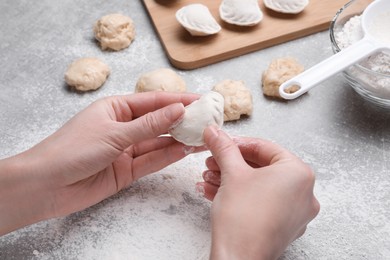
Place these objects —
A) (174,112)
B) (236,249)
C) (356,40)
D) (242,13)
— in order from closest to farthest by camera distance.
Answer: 1. (236,249)
2. (174,112)
3. (356,40)
4. (242,13)

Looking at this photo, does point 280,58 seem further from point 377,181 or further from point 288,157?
point 288,157

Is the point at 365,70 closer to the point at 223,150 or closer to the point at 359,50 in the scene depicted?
the point at 359,50

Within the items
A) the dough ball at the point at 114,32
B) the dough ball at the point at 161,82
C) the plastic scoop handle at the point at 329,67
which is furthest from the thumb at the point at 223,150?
the dough ball at the point at 114,32

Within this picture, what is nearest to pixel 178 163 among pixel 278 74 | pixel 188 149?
pixel 188 149

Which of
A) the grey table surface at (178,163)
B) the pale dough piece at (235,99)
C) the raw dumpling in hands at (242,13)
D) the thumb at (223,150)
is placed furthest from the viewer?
the raw dumpling in hands at (242,13)

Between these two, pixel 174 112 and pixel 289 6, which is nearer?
pixel 174 112

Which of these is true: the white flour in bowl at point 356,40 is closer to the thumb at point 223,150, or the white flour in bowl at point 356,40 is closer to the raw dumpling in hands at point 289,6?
the raw dumpling in hands at point 289,6
